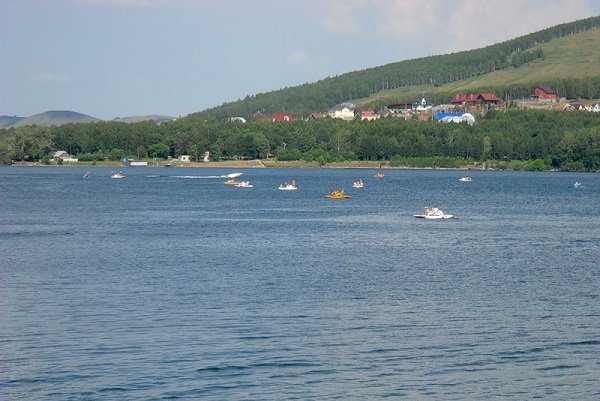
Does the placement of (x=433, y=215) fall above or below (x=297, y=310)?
below

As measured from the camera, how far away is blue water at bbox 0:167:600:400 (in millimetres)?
28734

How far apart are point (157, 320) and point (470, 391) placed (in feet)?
36.9

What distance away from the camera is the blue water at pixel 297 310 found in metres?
28.7

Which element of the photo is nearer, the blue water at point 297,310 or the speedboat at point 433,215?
the blue water at point 297,310

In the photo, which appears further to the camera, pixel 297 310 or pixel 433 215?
pixel 433 215

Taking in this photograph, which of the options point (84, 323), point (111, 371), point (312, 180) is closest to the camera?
point (111, 371)

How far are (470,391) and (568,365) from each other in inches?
159

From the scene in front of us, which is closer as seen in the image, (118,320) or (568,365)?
(568,365)

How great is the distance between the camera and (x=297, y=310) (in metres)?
37.8

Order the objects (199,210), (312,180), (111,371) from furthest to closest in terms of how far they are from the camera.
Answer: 1. (312,180)
2. (199,210)
3. (111,371)

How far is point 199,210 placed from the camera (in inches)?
3467

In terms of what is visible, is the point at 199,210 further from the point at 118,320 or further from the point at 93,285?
the point at 118,320

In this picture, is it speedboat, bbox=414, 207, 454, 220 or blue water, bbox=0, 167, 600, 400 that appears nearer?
blue water, bbox=0, 167, 600, 400

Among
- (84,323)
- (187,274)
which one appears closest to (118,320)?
(84,323)
